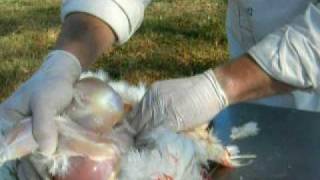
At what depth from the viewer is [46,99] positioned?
5.34 ft

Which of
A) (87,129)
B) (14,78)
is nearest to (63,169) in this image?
(87,129)

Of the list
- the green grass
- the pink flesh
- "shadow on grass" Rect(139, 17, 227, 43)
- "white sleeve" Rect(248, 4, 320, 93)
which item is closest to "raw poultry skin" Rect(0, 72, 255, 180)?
the pink flesh

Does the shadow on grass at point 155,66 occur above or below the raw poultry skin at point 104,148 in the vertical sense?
below

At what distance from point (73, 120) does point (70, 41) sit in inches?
14.8

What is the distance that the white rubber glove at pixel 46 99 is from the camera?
1516mm

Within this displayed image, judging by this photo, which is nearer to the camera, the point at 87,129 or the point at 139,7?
the point at 87,129

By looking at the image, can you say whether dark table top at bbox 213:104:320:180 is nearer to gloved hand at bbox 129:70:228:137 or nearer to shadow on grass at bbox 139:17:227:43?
gloved hand at bbox 129:70:228:137

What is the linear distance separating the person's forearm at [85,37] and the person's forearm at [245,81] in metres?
0.32

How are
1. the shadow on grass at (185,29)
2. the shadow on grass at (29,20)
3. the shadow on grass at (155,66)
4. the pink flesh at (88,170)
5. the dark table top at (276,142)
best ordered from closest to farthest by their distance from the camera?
the pink flesh at (88,170) < the dark table top at (276,142) < the shadow on grass at (155,66) < the shadow on grass at (185,29) < the shadow on grass at (29,20)

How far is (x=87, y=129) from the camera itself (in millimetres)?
1578

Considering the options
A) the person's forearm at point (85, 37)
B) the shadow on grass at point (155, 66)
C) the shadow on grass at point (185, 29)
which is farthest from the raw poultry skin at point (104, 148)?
the shadow on grass at point (185, 29)

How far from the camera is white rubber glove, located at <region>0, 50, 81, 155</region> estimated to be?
1.52 m

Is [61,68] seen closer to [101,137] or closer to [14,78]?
[101,137]

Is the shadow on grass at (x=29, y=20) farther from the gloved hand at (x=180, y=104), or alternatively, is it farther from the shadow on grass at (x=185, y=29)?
the gloved hand at (x=180, y=104)
